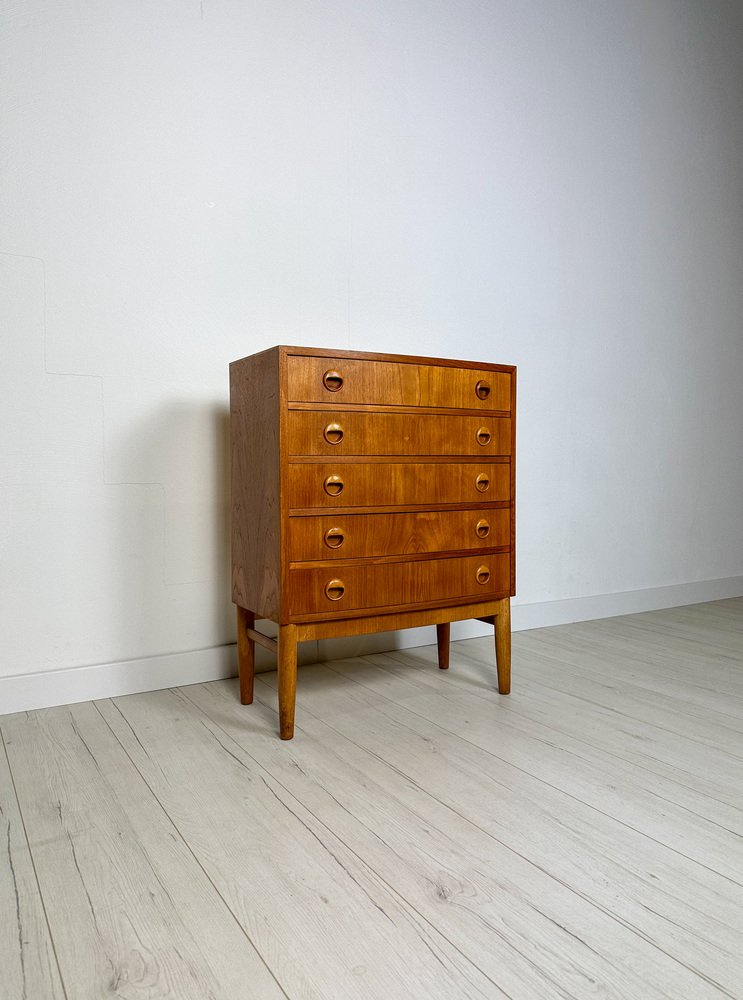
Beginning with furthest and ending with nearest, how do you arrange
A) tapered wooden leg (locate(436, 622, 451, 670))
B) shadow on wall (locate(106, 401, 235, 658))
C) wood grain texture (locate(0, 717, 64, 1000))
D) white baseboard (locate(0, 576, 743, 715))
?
1. tapered wooden leg (locate(436, 622, 451, 670))
2. shadow on wall (locate(106, 401, 235, 658))
3. white baseboard (locate(0, 576, 743, 715))
4. wood grain texture (locate(0, 717, 64, 1000))

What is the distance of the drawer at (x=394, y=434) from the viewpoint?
1.60 metres

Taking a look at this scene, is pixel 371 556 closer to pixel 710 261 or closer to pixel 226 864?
pixel 226 864

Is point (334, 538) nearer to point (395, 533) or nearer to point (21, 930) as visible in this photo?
point (395, 533)

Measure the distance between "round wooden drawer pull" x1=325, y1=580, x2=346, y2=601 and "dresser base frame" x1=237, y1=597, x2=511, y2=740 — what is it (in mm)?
59

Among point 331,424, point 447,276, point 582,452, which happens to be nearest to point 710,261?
point 582,452

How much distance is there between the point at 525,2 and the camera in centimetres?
259

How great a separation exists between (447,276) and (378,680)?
133cm

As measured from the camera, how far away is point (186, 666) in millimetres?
1983

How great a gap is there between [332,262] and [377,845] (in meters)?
1.63

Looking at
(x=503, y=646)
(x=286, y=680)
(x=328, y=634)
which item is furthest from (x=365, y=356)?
(x=503, y=646)

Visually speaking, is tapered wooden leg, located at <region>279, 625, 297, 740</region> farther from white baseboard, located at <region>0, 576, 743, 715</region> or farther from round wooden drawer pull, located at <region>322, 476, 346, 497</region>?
Answer: white baseboard, located at <region>0, 576, 743, 715</region>

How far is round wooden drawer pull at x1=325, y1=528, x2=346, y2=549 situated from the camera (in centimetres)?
164

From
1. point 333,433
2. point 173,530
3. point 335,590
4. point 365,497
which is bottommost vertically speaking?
point 335,590

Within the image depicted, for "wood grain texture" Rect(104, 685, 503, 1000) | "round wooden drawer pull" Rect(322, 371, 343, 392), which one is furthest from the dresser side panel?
"wood grain texture" Rect(104, 685, 503, 1000)
